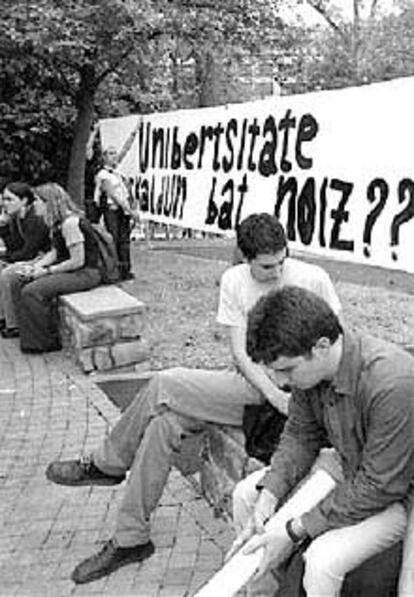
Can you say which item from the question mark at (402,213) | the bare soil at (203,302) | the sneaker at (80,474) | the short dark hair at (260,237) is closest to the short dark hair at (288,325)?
the short dark hair at (260,237)

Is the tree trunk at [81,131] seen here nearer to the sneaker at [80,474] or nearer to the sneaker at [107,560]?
the sneaker at [80,474]

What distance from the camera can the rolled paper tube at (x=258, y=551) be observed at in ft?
8.71

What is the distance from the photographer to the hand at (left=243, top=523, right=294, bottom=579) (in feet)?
8.88

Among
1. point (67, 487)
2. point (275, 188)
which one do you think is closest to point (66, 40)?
point (275, 188)

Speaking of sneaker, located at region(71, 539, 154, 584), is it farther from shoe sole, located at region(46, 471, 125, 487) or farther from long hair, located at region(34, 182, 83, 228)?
long hair, located at region(34, 182, 83, 228)

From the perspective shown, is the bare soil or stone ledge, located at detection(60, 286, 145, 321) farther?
the bare soil

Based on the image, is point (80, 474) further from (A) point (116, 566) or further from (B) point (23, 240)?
(B) point (23, 240)

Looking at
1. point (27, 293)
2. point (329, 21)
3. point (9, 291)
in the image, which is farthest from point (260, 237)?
point (329, 21)

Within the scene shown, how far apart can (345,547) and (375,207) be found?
2835 millimetres

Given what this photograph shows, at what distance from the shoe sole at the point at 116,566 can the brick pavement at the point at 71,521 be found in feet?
0.06

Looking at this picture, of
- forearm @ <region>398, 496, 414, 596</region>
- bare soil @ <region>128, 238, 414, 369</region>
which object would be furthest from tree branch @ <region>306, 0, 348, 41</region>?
forearm @ <region>398, 496, 414, 596</region>

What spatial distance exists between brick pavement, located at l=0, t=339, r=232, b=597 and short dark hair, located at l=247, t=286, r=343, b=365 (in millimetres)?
1318

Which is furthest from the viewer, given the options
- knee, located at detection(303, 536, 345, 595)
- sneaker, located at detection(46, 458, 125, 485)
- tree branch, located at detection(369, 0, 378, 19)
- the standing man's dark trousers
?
tree branch, located at detection(369, 0, 378, 19)

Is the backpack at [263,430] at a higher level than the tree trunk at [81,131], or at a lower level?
lower
